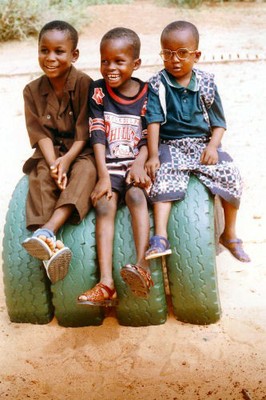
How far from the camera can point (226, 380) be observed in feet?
11.5

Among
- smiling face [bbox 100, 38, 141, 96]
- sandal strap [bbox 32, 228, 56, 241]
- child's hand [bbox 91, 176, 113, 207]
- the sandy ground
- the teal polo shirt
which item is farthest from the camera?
the teal polo shirt

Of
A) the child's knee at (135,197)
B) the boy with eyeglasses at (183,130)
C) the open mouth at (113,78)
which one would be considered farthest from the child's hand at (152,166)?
the open mouth at (113,78)

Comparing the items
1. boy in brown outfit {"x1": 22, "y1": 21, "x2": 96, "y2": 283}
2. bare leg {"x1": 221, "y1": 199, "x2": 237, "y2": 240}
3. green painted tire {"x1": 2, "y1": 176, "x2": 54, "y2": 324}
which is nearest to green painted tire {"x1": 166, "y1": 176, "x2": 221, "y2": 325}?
bare leg {"x1": 221, "y1": 199, "x2": 237, "y2": 240}

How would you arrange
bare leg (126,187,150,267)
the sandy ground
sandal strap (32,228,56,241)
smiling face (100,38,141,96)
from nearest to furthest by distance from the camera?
the sandy ground → sandal strap (32,228,56,241) → bare leg (126,187,150,267) → smiling face (100,38,141,96)

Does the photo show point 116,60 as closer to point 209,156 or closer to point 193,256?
point 209,156

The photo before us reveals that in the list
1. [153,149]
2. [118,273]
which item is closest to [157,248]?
[118,273]

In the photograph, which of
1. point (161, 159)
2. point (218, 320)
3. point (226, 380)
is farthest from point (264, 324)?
point (161, 159)

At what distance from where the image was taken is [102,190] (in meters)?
3.86

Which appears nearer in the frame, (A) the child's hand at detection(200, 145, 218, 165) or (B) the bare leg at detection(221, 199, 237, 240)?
(A) the child's hand at detection(200, 145, 218, 165)

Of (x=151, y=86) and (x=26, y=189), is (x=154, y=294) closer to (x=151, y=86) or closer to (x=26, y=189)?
(x=26, y=189)

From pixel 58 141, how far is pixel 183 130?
2.68ft

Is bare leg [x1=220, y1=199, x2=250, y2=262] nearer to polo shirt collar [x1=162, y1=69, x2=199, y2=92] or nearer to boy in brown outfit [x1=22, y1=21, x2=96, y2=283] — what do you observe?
polo shirt collar [x1=162, y1=69, x2=199, y2=92]

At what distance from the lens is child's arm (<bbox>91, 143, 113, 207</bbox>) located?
3867 mm

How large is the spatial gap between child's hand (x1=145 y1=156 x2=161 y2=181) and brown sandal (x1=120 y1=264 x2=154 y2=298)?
640 millimetres
